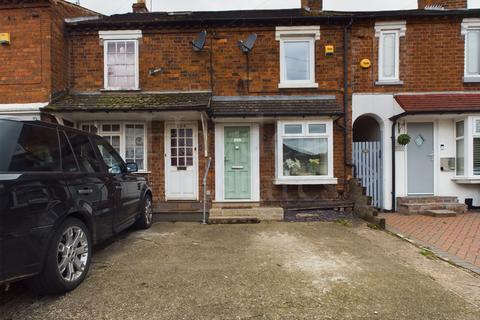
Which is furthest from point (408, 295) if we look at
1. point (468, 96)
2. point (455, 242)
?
point (468, 96)

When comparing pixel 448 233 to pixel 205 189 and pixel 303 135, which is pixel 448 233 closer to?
pixel 303 135

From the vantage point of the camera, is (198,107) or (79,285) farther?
(198,107)

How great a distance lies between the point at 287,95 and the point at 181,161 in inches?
135


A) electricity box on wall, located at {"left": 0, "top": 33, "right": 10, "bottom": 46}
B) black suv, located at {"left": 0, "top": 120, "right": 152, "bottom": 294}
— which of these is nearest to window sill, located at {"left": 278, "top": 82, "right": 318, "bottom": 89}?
black suv, located at {"left": 0, "top": 120, "right": 152, "bottom": 294}

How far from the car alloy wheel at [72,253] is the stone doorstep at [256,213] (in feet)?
11.1

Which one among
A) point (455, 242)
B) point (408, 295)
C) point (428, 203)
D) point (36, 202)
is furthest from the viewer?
point (428, 203)

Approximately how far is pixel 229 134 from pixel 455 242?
536 cm

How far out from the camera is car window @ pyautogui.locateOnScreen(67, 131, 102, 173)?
3664mm

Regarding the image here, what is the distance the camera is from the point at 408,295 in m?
3.10

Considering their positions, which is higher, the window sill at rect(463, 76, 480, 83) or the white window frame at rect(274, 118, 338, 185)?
the window sill at rect(463, 76, 480, 83)

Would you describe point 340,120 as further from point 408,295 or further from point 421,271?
point 408,295

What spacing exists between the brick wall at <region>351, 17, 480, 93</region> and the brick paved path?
358 centimetres

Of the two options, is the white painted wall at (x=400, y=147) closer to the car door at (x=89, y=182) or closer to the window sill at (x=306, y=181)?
the window sill at (x=306, y=181)

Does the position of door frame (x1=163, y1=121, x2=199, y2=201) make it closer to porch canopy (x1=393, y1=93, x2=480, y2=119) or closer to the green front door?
the green front door
